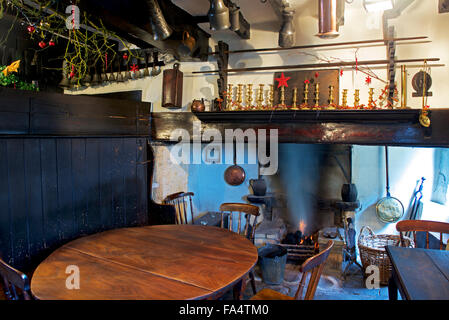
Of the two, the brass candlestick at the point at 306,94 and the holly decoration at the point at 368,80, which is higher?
the holly decoration at the point at 368,80

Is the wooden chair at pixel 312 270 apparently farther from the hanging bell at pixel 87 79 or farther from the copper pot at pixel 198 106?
the hanging bell at pixel 87 79

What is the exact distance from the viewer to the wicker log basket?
301 centimetres

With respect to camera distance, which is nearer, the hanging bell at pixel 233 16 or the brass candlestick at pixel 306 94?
the hanging bell at pixel 233 16

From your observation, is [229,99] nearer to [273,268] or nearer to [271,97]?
[271,97]

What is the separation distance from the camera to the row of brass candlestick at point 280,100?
2975 mm

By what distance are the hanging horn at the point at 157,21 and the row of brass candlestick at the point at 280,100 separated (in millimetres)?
1064

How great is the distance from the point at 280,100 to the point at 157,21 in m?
1.52

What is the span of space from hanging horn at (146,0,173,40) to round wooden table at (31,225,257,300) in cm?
165

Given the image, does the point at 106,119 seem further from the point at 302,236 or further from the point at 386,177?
the point at 386,177

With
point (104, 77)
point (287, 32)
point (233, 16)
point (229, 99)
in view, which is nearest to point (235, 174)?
point (229, 99)

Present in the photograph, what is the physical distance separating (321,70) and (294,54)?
0.35 m

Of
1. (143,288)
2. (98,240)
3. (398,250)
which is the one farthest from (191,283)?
(398,250)

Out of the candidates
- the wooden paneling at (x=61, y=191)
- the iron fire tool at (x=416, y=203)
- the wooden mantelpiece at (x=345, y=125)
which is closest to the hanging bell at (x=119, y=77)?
the wooden paneling at (x=61, y=191)
